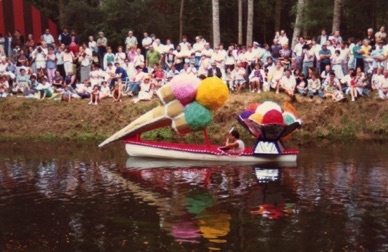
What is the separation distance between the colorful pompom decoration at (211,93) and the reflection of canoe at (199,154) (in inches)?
63.8

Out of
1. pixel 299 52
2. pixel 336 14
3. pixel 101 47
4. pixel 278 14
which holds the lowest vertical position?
pixel 299 52

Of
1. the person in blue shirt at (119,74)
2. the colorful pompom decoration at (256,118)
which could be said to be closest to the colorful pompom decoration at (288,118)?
the colorful pompom decoration at (256,118)

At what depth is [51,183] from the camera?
20281 mm

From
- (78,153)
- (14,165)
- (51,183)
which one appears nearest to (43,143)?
(78,153)

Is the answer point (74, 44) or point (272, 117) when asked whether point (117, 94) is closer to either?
point (74, 44)

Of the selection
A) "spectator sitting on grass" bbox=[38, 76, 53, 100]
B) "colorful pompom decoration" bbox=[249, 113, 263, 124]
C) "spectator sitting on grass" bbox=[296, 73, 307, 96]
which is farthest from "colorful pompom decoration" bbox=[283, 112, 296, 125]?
"spectator sitting on grass" bbox=[38, 76, 53, 100]

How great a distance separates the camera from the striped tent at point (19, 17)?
3834 centimetres

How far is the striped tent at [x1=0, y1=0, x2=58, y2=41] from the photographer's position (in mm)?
38344

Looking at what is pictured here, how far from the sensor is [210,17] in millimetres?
44375

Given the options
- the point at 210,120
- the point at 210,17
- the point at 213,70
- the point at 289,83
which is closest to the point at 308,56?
the point at 289,83

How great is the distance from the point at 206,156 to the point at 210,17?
71.2 ft

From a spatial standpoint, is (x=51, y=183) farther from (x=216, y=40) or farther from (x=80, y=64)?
(x=216, y=40)

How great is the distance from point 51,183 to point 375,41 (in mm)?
16890

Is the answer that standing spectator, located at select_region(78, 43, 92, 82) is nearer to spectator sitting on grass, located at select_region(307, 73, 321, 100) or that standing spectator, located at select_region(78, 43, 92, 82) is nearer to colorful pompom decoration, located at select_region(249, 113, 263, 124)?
spectator sitting on grass, located at select_region(307, 73, 321, 100)
